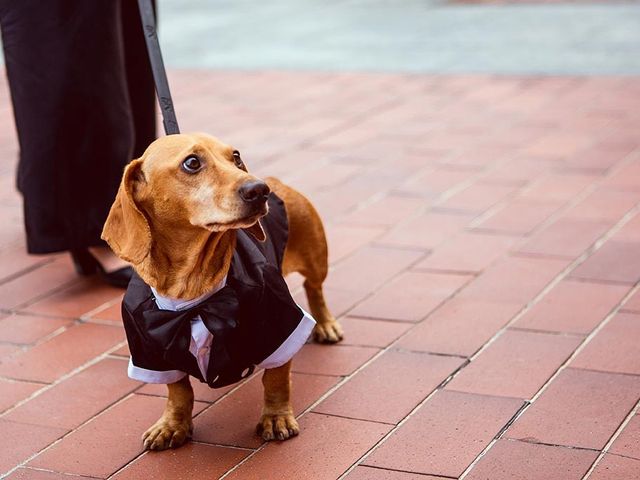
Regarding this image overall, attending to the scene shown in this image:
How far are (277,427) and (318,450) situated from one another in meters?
0.13

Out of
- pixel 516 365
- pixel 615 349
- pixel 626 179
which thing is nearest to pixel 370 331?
pixel 516 365

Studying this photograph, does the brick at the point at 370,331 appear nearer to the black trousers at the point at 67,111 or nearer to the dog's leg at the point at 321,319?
the dog's leg at the point at 321,319

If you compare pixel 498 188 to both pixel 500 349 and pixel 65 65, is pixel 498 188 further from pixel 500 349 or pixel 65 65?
pixel 65 65

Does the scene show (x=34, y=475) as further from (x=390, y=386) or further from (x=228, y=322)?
(x=390, y=386)

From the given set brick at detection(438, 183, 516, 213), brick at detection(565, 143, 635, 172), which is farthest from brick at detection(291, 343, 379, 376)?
brick at detection(565, 143, 635, 172)

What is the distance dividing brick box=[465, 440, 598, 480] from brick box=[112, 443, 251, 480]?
637mm

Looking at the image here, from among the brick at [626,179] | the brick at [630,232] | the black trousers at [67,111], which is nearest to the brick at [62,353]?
the black trousers at [67,111]

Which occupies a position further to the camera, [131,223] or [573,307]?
[573,307]

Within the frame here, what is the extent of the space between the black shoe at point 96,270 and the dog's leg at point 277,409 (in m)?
1.37

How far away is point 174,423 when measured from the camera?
2936 mm

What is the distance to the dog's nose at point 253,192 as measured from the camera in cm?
249

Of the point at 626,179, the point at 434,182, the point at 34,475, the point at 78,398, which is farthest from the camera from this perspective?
the point at 434,182

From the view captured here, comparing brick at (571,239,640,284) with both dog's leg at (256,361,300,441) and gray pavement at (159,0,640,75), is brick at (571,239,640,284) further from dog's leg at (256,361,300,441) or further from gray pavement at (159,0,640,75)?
gray pavement at (159,0,640,75)

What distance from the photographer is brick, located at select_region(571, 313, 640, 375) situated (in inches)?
128
